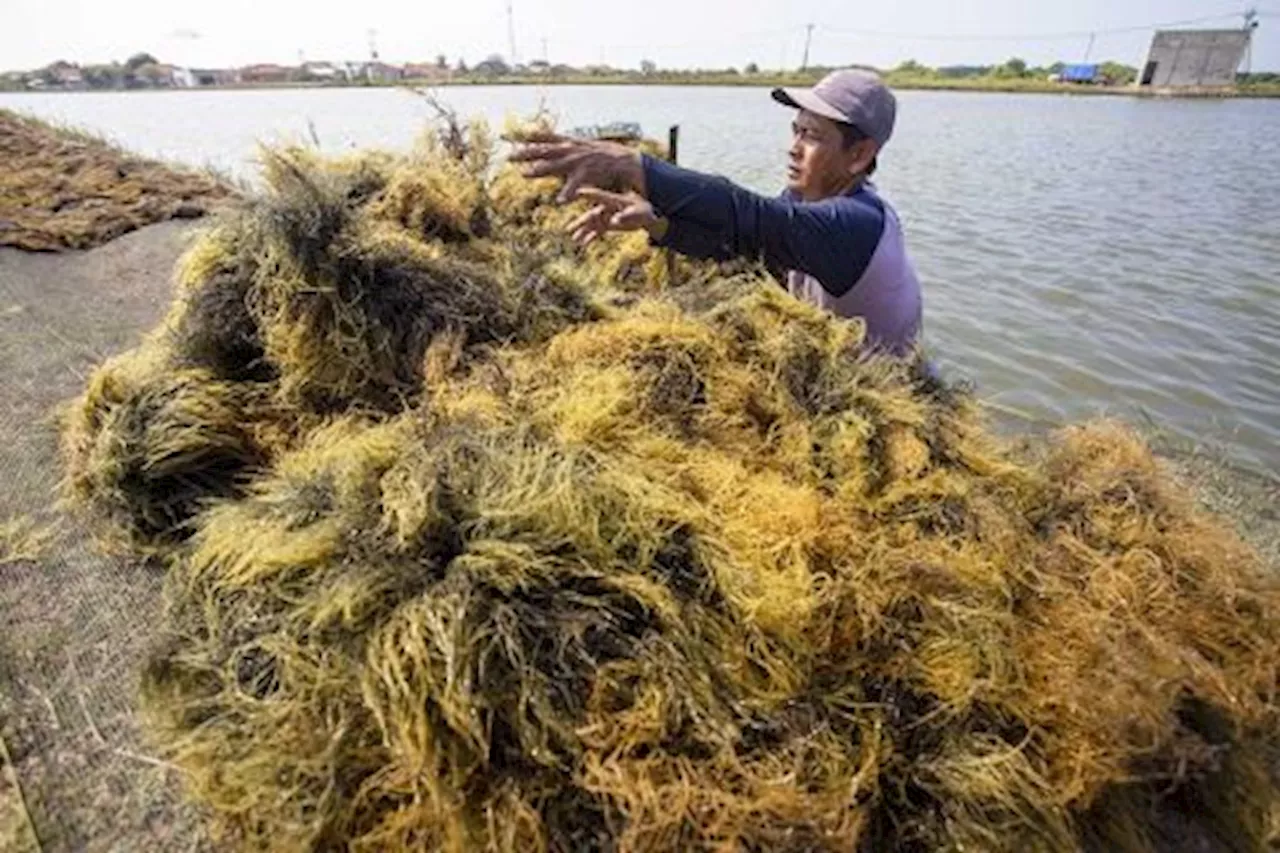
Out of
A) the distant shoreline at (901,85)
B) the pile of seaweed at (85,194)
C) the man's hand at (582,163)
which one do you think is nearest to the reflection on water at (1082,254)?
the pile of seaweed at (85,194)

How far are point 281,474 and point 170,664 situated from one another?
577 mm

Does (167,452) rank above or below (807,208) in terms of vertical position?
below

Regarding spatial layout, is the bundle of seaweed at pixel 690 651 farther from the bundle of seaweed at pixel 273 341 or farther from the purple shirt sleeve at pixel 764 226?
the purple shirt sleeve at pixel 764 226

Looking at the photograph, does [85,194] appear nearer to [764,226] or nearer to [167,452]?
[167,452]

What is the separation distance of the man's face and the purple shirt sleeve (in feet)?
0.81

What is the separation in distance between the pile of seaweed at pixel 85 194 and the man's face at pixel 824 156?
5.11 m

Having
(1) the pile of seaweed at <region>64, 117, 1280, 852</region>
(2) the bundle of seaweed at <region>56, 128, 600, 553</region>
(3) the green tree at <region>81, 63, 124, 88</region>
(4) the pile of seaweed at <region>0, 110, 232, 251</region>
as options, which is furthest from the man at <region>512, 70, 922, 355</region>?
(3) the green tree at <region>81, 63, 124, 88</region>

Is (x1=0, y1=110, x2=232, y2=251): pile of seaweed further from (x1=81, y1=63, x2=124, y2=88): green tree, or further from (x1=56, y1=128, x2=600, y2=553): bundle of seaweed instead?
(x1=81, y1=63, x2=124, y2=88): green tree

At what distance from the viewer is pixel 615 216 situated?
2668 millimetres

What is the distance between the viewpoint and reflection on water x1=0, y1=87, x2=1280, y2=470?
21.8ft

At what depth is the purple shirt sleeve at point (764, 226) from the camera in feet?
8.75

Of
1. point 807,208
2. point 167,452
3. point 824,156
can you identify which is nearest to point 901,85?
point 824,156

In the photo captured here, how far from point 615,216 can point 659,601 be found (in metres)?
1.48

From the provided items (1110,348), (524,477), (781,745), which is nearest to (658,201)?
(524,477)
